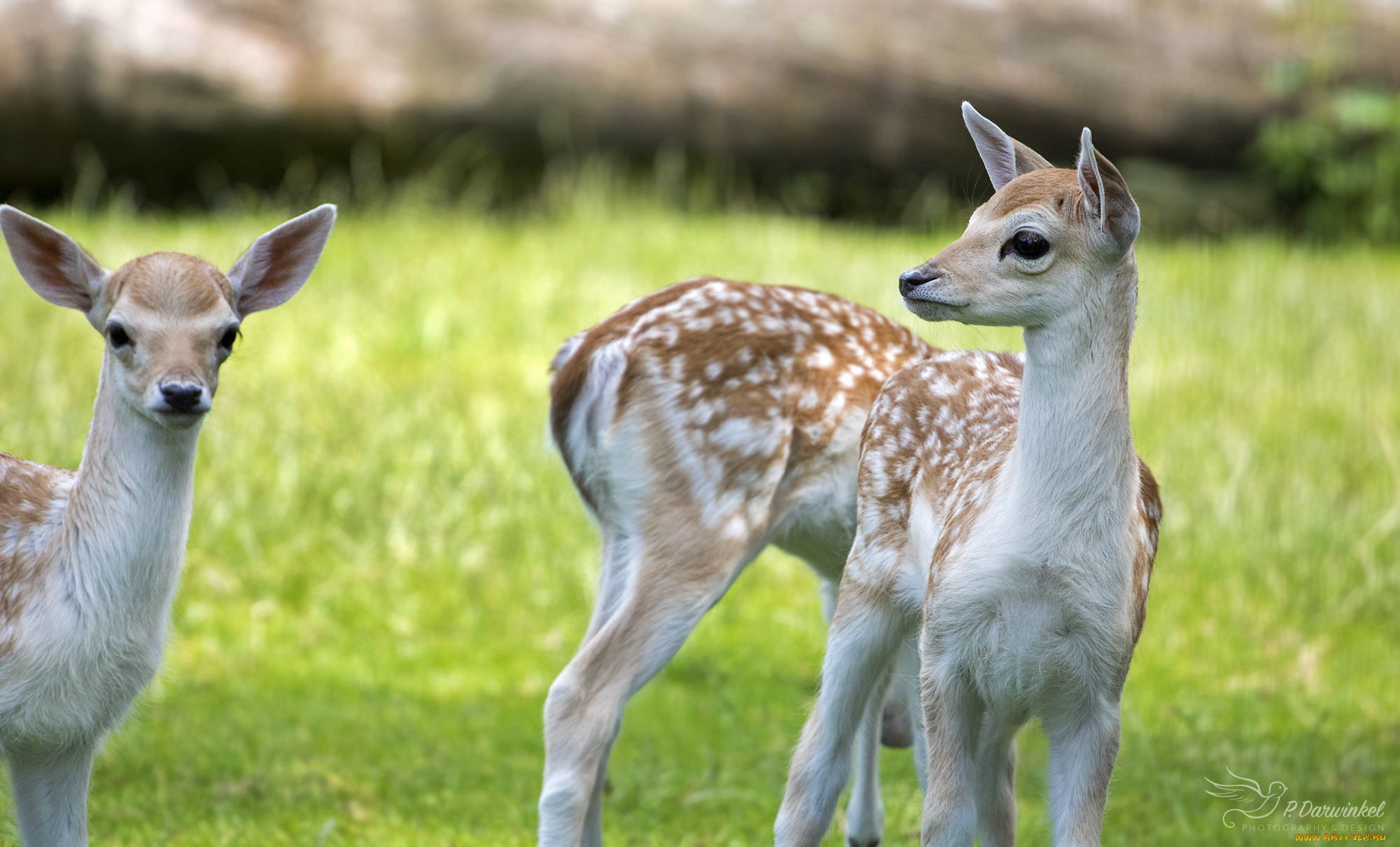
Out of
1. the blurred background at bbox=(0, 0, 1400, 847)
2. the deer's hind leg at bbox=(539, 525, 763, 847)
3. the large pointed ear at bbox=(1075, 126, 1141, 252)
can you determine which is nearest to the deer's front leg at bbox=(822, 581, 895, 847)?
the blurred background at bbox=(0, 0, 1400, 847)

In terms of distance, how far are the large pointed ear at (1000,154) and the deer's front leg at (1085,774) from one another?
4.25ft

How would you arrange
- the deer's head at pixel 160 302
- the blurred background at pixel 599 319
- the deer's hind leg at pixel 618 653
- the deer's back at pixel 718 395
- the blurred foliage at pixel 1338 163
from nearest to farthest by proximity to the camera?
the deer's head at pixel 160 302 → the deer's hind leg at pixel 618 653 → the deer's back at pixel 718 395 → the blurred background at pixel 599 319 → the blurred foliage at pixel 1338 163

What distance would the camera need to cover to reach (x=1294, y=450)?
26.5 feet

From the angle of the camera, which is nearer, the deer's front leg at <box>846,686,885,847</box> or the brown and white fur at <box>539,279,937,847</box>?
the brown and white fur at <box>539,279,937,847</box>

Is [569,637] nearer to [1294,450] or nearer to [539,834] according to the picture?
[539,834]

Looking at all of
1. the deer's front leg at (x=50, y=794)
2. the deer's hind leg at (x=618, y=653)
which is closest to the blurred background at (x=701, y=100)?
the deer's hind leg at (x=618, y=653)

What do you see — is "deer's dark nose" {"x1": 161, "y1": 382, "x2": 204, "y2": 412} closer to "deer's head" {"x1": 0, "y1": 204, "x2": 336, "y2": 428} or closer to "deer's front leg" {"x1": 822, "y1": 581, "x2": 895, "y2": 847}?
"deer's head" {"x1": 0, "y1": 204, "x2": 336, "y2": 428}

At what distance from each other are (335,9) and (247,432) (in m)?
4.11

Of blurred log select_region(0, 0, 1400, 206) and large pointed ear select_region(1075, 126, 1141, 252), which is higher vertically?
blurred log select_region(0, 0, 1400, 206)

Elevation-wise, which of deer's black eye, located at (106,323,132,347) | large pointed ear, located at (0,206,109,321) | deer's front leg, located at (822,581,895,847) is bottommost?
deer's front leg, located at (822,581,895,847)

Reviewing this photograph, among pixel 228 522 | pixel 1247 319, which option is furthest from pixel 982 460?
pixel 1247 319

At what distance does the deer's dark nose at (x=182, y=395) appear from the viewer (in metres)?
3.36

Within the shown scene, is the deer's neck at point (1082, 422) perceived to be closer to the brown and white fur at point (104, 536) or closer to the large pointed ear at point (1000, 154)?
the large pointed ear at point (1000, 154)

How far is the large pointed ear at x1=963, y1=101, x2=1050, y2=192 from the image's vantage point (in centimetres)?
378
